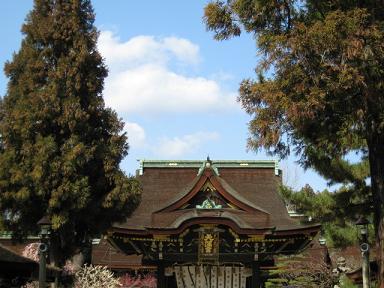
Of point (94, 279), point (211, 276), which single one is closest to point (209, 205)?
point (211, 276)

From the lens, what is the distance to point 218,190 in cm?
1578

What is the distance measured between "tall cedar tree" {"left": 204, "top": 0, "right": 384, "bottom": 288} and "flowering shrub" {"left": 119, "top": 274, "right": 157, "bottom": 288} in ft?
38.4

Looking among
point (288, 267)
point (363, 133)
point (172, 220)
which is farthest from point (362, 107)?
point (288, 267)

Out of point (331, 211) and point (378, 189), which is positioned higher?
point (331, 211)

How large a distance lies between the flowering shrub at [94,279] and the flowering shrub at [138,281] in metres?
3.46

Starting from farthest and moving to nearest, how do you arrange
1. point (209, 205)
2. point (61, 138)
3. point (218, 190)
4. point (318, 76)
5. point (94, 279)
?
point (61, 138), point (94, 279), point (218, 190), point (209, 205), point (318, 76)

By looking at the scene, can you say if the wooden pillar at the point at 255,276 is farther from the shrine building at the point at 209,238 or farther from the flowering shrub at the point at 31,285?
the flowering shrub at the point at 31,285

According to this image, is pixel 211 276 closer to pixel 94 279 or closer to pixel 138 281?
pixel 94 279

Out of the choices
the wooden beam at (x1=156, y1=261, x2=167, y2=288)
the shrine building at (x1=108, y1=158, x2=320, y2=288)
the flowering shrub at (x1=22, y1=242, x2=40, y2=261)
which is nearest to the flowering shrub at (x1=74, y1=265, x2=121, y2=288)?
the shrine building at (x1=108, y1=158, x2=320, y2=288)

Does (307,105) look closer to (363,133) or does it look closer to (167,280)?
(363,133)

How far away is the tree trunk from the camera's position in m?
10.6

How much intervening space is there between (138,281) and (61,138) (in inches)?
271

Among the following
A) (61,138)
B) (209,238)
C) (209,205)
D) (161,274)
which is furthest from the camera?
(61,138)

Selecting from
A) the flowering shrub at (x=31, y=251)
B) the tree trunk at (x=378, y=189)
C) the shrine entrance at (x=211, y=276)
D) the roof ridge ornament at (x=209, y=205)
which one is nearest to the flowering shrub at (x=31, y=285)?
the shrine entrance at (x=211, y=276)
